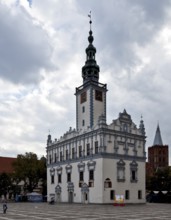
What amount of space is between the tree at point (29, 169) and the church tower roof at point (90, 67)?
901 inches

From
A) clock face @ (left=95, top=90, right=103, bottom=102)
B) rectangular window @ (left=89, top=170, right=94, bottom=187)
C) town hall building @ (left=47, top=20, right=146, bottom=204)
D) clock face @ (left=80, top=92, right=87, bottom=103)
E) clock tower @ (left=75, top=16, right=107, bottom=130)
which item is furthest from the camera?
clock face @ (left=80, top=92, right=87, bottom=103)

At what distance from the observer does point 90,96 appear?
6334 centimetres

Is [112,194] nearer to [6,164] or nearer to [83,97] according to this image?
[83,97]

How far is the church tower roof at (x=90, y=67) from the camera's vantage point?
67312mm

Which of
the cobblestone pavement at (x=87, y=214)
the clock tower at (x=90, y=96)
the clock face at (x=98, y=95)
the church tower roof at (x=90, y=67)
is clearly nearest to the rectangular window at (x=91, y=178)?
the clock tower at (x=90, y=96)

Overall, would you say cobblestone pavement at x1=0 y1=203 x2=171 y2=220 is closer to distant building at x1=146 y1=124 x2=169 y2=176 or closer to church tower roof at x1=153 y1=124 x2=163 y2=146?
distant building at x1=146 y1=124 x2=169 y2=176

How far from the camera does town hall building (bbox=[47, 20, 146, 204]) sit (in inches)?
2205

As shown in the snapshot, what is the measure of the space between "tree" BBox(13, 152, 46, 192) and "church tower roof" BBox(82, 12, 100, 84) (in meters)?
22.9

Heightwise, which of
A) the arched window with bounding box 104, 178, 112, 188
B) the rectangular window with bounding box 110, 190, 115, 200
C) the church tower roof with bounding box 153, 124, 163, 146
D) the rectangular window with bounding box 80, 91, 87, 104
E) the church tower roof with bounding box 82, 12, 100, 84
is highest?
the church tower roof with bounding box 82, 12, 100, 84

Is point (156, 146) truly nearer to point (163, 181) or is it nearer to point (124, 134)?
point (163, 181)

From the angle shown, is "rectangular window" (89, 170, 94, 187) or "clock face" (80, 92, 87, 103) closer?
"rectangular window" (89, 170, 94, 187)

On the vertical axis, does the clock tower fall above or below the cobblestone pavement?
above

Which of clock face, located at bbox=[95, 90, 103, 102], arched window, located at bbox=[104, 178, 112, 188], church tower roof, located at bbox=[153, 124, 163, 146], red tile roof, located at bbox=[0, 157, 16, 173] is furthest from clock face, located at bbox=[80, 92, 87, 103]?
church tower roof, located at bbox=[153, 124, 163, 146]

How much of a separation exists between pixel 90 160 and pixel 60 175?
38.3 feet
